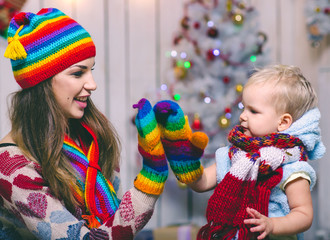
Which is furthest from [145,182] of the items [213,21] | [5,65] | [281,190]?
[213,21]

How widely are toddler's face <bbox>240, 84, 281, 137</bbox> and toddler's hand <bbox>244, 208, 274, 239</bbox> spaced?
27cm

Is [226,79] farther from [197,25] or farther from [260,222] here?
[260,222]

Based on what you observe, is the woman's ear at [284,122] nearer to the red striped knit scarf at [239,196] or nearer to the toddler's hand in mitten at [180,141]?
the red striped knit scarf at [239,196]

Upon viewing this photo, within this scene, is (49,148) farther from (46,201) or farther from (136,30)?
(136,30)

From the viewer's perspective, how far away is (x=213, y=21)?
8.81ft

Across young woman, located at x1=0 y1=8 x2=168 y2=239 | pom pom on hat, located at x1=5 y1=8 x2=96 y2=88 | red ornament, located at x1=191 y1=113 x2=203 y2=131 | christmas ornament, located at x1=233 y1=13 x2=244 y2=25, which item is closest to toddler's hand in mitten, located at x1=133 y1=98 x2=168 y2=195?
young woman, located at x1=0 y1=8 x2=168 y2=239

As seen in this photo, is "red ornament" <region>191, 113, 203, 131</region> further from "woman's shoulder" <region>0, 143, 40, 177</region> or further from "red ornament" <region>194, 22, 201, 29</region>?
"woman's shoulder" <region>0, 143, 40, 177</region>

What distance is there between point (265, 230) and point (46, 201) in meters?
0.58

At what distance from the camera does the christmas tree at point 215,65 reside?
264 cm

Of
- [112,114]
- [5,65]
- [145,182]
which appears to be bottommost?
[112,114]

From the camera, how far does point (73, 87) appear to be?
4.21 feet

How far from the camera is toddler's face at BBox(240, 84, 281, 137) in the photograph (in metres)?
1.27

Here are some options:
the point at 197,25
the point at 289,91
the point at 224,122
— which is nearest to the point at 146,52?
the point at 197,25

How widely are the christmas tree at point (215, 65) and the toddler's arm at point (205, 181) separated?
1.28 metres
